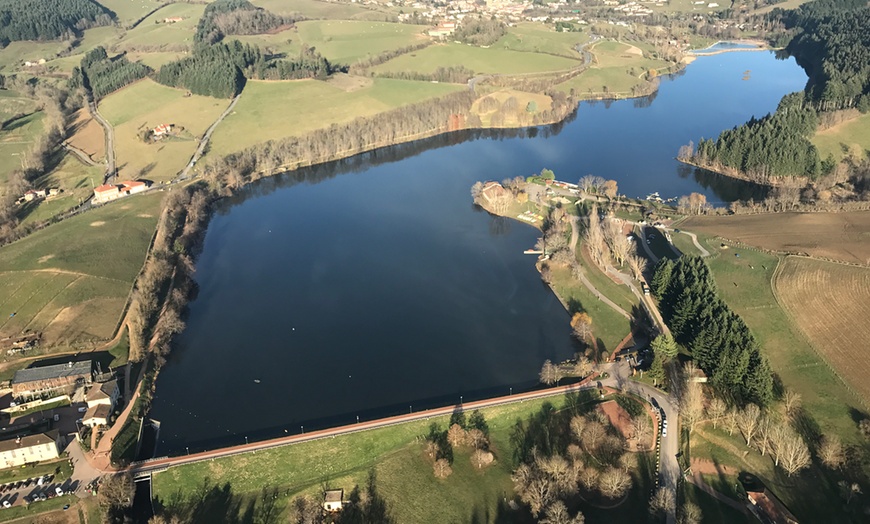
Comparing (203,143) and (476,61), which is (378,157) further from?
(476,61)

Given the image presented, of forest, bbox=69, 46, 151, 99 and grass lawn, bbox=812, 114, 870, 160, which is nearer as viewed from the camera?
grass lawn, bbox=812, 114, 870, 160

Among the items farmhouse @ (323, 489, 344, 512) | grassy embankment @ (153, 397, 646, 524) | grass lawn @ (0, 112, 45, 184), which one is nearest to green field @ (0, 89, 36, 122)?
grass lawn @ (0, 112, 45, 184)

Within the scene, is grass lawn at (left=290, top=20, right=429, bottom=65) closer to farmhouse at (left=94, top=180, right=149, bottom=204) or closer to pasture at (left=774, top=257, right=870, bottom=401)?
farmhouse at (left=94, top=180, right=149, bottom=204)

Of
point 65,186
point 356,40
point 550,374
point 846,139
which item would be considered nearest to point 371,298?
point 550,374

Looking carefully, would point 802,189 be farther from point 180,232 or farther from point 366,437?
point 180,232

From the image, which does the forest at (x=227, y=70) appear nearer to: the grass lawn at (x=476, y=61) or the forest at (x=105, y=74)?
the forest at (x=105, y=74)
